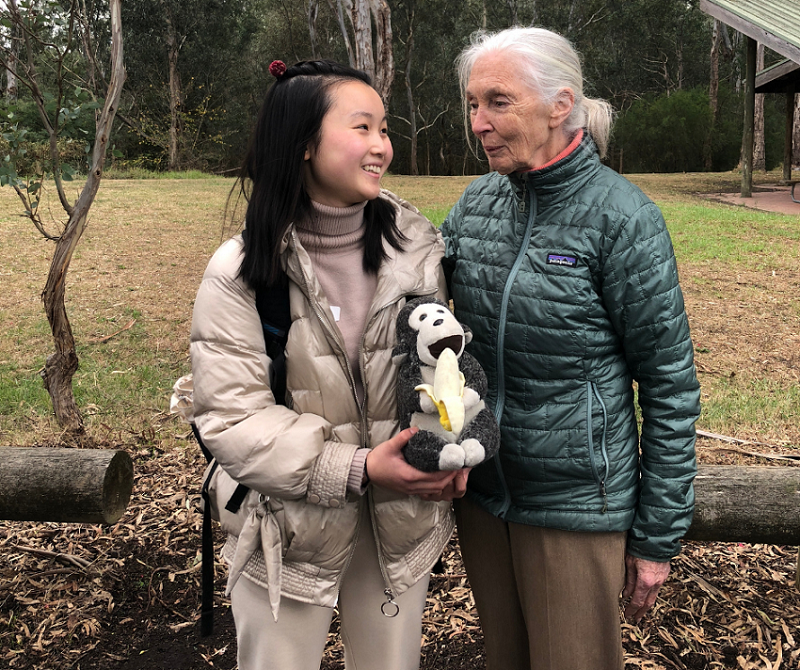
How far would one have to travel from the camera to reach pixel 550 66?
183 cm

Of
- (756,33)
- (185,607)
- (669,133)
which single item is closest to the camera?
(185,607)

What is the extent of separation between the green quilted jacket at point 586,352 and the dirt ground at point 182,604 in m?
1.25

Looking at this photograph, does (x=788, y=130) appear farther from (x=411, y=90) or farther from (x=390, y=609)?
(x=411, y=90)

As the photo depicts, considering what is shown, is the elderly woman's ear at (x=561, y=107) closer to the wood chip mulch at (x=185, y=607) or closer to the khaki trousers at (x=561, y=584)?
the khaki trousers at (x=561, y=584)

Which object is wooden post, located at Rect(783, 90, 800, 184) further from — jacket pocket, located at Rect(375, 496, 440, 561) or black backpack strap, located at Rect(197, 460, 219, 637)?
black backpack strap, located at Rect(197, 460, 219, 637)

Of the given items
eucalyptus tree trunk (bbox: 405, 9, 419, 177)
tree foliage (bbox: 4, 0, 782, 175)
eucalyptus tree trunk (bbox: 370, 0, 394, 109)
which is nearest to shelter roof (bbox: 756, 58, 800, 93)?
eucalyptus tree trunk (bbox: 370, 0, 394, 109)

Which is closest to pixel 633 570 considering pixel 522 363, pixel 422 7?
pixel 522 363

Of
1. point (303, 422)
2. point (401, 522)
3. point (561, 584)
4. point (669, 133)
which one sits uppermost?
point (669, 133)

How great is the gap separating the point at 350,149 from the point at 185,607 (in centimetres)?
224

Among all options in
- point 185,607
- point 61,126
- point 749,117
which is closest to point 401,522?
point 185,607

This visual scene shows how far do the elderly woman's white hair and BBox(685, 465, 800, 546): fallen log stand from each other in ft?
4.37

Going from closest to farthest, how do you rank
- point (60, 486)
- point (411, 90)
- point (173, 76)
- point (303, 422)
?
point (303, 422) → point (60, 486) → point (173, 76) → point (411, 90)

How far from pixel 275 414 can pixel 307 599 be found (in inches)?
19.3

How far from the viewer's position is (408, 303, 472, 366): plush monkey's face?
1660mm
